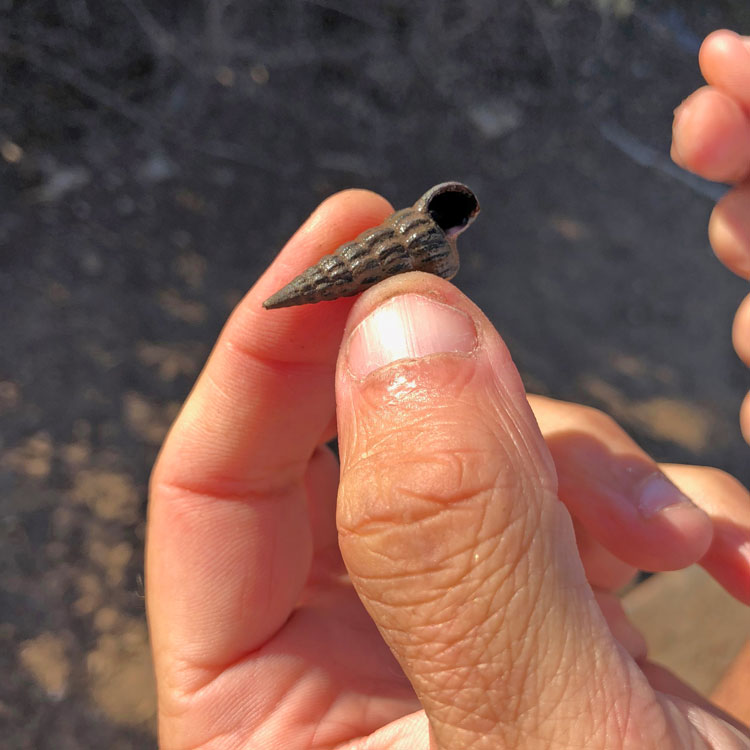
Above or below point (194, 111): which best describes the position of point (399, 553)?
above

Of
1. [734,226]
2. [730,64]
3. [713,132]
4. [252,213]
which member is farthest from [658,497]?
[252,213]

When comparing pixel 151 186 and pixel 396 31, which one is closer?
pixel 151 186

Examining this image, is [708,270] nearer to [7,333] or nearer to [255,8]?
[255,8]

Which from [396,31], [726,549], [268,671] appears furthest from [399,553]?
[396,31]

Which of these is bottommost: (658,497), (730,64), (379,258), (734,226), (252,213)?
(252,213)

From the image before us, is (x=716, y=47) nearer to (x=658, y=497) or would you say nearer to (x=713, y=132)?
(x=713, y=132)

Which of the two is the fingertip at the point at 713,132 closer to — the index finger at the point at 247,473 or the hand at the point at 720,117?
the hand at the point at 720,117

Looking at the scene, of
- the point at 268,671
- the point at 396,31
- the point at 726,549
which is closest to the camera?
the point at 268,671
